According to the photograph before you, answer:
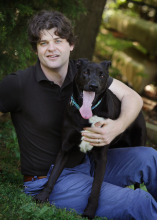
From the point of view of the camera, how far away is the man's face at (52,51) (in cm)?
305

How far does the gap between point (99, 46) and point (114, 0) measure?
219cm

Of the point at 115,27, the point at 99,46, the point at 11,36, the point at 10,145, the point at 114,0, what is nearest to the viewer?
the point at 11,36

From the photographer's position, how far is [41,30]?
3121 mm

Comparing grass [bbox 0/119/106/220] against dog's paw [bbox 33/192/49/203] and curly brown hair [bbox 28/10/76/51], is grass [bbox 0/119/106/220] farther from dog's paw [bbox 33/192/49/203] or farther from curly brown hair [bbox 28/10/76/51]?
curly brown hair [bbox 28/10/76/51]

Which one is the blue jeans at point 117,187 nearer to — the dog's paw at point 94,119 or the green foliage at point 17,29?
the dog's paw at point 94,119

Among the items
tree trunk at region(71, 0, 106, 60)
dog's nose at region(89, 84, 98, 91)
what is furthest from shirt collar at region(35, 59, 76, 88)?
tree trunk at region(71, 0, 106, 60)

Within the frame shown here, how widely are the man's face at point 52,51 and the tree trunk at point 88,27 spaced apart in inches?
85.8

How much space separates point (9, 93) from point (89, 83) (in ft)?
2.52

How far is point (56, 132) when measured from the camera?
319cm

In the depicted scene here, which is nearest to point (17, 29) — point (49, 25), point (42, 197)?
point (49, 25)

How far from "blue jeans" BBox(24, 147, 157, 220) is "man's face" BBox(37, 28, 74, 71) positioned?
104 centimetres

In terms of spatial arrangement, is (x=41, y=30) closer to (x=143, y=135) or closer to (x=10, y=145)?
(x=143, y=135)

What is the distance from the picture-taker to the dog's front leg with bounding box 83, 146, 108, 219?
2.94 metres

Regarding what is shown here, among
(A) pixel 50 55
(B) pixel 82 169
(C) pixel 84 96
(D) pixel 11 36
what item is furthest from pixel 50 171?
(D) pixel 11 36
